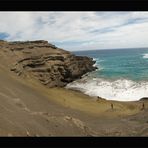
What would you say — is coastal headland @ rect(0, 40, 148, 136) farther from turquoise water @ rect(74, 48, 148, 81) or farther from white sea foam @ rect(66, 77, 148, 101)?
turquoise water @ rect(74, 48, 148, 81)

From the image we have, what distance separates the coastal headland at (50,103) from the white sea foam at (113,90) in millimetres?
1632

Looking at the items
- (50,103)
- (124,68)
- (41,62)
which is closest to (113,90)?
(41,62)

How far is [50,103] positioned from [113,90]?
10.2m

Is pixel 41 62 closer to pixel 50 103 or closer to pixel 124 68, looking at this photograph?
pixel 50 103

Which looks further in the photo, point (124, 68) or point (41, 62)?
point (124, 68)

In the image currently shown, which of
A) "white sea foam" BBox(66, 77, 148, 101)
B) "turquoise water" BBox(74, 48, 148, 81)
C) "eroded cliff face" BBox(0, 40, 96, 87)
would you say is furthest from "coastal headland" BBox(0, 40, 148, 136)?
"turquoise water" BBox(74, 48, 148, 81)

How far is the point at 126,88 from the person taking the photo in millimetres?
26406

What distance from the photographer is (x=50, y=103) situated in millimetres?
16828

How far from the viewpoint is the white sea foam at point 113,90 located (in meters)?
23.3

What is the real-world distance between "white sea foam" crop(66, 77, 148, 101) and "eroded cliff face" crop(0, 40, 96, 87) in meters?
1.79

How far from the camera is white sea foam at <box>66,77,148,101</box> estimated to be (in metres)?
23.3

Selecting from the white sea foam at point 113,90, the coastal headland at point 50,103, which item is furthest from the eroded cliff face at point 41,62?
the white sea foam at point 113,90

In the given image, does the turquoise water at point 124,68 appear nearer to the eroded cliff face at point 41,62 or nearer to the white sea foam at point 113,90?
the white sea foam at point 113,90
